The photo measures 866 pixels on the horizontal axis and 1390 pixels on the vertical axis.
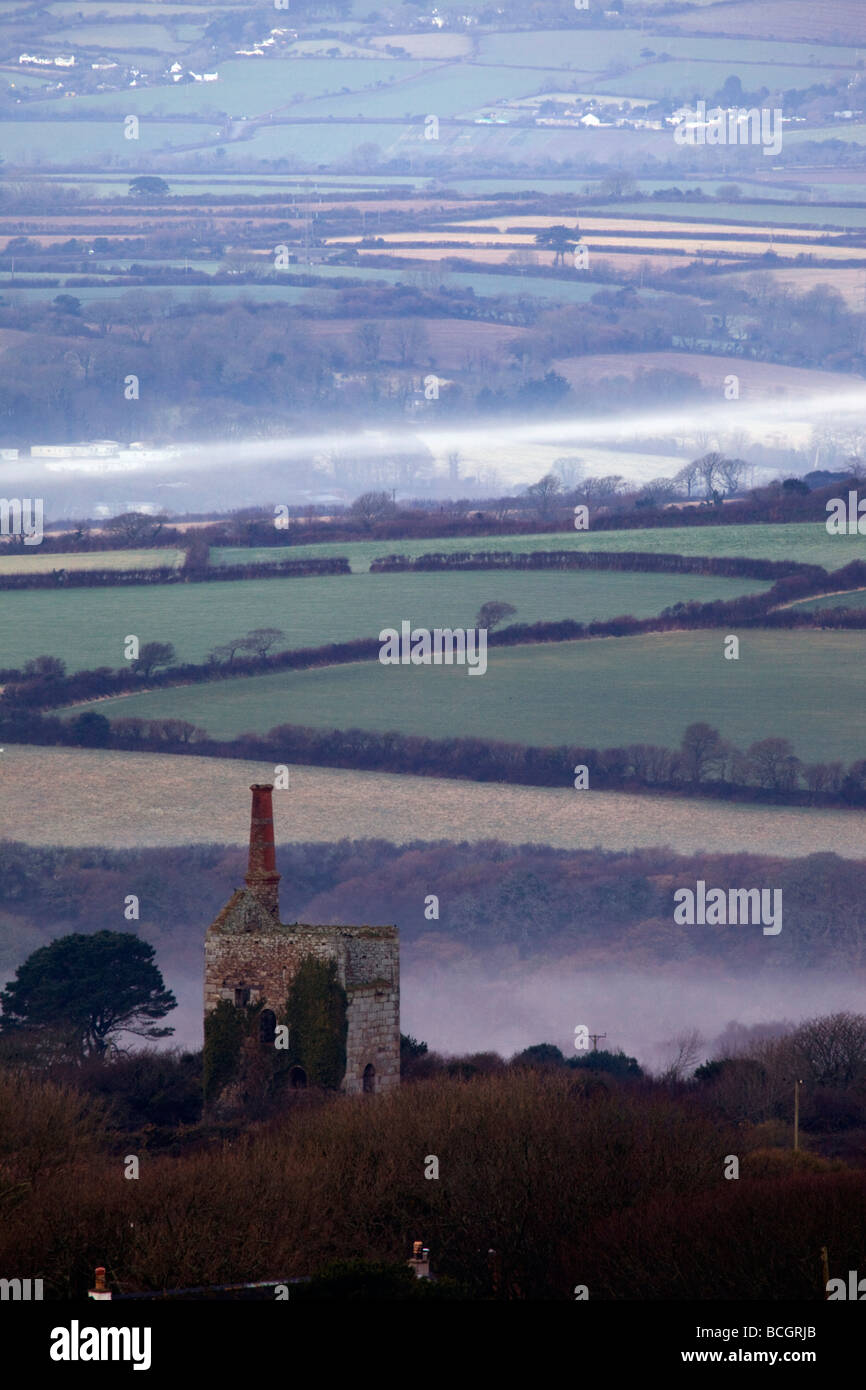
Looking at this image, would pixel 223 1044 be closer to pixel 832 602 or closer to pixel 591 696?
pixel 591 696

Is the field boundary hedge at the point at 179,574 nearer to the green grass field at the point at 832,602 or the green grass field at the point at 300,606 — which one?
the green grass field at the point at 300,606

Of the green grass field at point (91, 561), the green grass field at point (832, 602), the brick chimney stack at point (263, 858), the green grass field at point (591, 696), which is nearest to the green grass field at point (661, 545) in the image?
the green grass field at point (91, 561)

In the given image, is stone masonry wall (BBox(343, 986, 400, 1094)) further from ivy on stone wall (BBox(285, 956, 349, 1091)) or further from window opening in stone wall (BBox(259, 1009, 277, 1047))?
window opening in stone wall (BBox(259, 1009, 277, 1047))

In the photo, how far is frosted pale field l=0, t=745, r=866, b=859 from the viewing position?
112 m

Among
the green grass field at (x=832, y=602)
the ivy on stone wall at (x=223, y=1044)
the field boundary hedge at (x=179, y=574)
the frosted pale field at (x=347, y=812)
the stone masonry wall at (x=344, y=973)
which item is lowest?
the ivy on stone wall at (x=223, y=1044)

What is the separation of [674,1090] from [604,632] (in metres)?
71.8

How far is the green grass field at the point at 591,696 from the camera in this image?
12400cm

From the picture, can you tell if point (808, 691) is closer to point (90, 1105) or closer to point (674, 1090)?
point (674, 1090)

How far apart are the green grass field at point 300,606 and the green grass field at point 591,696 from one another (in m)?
4.56

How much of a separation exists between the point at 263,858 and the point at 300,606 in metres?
86.0

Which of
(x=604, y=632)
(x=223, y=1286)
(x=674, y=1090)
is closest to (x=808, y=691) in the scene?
(x=604, y=632)

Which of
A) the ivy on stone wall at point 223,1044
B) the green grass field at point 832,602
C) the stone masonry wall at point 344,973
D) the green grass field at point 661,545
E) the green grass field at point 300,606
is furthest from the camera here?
the green grass field at point 661,545

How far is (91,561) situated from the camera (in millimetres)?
151000

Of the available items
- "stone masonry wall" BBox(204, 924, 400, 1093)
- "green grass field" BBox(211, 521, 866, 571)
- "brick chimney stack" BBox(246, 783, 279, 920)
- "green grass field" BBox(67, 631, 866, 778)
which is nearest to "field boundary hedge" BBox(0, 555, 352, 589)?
"green grass field" BBox(211, 521, 866, 571)
